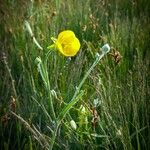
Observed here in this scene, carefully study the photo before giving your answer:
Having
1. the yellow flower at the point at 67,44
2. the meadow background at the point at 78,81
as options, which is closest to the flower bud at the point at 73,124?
the meadow background at the point at 78,81

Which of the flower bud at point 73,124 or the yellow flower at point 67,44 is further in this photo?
the flower bud at point 73,124

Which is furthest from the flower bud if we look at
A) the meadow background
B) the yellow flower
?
the yellow flower

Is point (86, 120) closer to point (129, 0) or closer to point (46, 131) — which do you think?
point (46, 131)

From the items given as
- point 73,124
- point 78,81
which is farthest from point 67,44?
point 78,81

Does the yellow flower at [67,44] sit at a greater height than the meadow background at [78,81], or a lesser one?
greater

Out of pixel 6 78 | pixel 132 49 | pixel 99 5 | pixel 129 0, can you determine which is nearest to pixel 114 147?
pixel 6 78

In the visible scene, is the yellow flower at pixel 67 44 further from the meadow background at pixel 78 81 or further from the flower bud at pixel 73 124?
the flower bud at pixel 73 124

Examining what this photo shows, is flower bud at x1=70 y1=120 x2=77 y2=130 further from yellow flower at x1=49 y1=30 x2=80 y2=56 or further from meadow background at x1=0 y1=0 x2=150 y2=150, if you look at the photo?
yellow flower at x1=49 y1=30 x2=80 y2=56

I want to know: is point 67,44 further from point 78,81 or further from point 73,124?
point 78,81

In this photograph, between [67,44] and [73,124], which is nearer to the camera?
[67,44]
